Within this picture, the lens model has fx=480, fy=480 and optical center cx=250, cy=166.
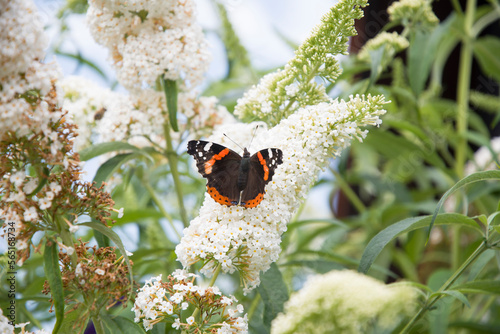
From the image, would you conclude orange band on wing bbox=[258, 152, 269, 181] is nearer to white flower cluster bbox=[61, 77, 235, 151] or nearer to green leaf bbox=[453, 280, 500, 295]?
white flower cluster bbox=[61, 77, 235, 151]

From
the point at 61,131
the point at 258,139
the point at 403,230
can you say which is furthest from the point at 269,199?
the point at 61,131

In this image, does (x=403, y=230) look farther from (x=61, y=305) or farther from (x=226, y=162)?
(x=61, y=305)

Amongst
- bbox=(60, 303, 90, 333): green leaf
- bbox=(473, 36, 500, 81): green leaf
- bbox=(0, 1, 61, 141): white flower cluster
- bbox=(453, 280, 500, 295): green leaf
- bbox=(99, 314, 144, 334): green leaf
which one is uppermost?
bbox=(473, 36, 500, 81): green leaf

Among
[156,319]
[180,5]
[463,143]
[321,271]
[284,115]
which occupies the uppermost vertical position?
[180,5]

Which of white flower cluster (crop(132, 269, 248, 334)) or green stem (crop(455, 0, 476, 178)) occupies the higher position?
green stem (crop(455, 0, 476, 178))

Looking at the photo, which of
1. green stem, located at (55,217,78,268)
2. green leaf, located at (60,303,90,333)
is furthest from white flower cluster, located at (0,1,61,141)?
green leaf, located at (60,303,90,333)

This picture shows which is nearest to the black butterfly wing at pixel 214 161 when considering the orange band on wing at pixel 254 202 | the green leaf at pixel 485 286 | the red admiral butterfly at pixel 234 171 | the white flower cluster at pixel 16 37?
the red admiral butterfly at pixel 234 171
